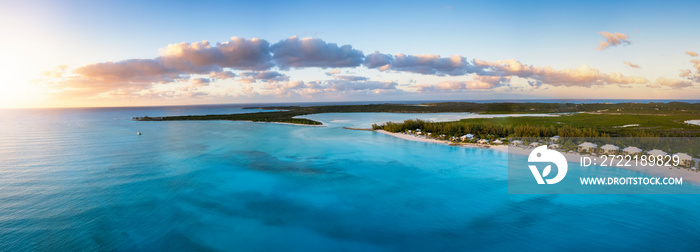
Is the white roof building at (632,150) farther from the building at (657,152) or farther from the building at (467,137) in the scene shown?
the building at (467,137)

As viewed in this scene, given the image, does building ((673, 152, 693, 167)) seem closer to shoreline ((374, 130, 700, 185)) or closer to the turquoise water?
shoreline ((374, 130, 700, 185))

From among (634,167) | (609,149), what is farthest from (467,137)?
(634,167)

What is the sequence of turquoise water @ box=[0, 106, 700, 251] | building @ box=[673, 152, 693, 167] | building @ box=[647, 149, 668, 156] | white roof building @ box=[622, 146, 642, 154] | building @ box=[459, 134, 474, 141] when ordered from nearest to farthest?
turquoise water @ box=[0, 106, 700, 251] → building @ box=[673, 152, 693, 167] → building @ box=[647, 149, 668, 156] → white roof building @ box=[622, 146, 642, 154] → building @ box=[459, 134, 474, 141]

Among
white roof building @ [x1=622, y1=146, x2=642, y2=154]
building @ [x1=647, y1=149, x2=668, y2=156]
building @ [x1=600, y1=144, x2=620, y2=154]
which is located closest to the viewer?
building @ [x1=647, y1=149, x2=668, y2=156]

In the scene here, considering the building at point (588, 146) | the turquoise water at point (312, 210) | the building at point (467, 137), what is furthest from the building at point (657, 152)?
the building at point (467, 137)

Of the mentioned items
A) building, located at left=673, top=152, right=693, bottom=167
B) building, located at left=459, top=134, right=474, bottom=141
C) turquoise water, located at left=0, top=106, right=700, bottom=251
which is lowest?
turquoise water, located at left=0, top=106, right=700, bottom=251

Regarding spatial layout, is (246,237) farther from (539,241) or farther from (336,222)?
(539,241)

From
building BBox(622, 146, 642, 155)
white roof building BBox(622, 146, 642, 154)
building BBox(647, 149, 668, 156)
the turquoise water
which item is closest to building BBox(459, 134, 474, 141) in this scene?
the turquoise water
